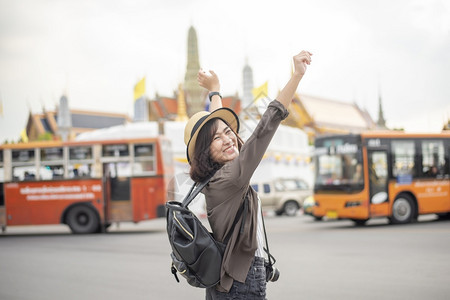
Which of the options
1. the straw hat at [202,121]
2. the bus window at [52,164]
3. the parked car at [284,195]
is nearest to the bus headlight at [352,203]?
the parked car at [284,195]

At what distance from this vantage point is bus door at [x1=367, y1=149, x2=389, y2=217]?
50.2 ft

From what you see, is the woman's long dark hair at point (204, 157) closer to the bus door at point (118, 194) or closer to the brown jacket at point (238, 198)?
the brown jacket at point (238, 198)

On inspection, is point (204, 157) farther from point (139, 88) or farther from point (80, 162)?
point (139, 88)

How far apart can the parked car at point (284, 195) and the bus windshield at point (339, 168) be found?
6.25 m

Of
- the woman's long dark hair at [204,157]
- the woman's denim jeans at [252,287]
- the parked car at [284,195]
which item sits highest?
the woman's long dark hair at [204,157]

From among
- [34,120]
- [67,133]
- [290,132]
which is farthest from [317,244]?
[34,120]

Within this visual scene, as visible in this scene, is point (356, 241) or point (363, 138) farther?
point (363, 138)

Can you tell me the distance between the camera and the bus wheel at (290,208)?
23.0 m

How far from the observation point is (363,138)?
1563 cm

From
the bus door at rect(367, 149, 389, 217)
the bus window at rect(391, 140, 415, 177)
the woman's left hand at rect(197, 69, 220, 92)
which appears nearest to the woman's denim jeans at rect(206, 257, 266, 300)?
the woman's left hand at rect(197, 69, 220, 92)

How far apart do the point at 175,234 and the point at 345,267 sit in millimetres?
5972

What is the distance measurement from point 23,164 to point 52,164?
943 mm

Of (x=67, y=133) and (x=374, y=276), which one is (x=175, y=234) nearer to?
(x=374, y=276)

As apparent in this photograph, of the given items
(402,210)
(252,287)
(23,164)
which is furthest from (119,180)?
(252,287)
